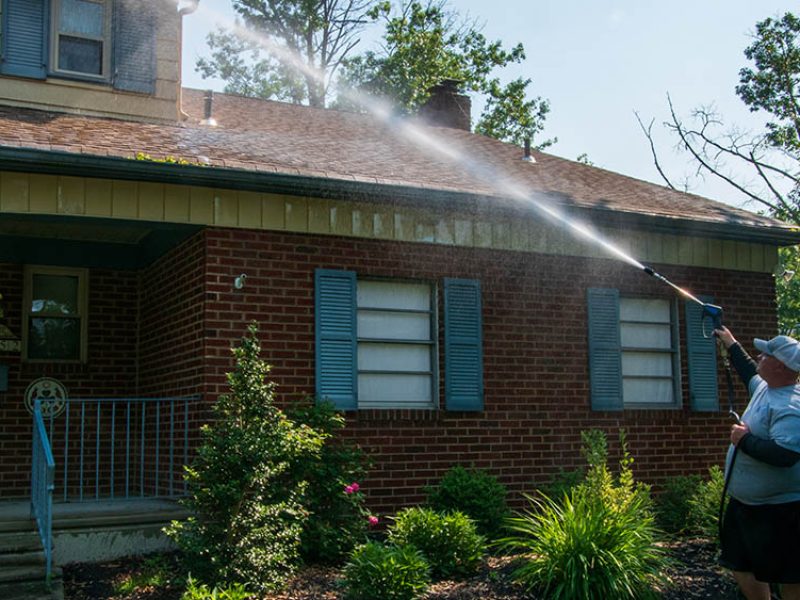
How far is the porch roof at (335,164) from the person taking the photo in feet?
29.4

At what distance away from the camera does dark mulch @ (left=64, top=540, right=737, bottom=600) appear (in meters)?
7.34

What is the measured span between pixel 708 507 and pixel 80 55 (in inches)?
332

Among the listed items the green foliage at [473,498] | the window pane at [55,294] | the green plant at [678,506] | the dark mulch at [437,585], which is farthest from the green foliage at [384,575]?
the window pane at [55,294]

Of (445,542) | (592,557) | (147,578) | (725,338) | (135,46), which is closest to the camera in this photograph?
(725,338)

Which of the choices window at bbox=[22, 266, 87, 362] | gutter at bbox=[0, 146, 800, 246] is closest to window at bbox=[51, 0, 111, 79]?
window at bbox=[22, 266, 87, 362]

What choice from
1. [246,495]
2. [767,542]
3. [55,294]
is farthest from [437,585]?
[55,294]

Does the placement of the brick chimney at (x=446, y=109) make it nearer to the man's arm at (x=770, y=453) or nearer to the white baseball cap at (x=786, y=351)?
the white baseball cap at (x=786, y=351)

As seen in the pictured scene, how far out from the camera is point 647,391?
12.0 m

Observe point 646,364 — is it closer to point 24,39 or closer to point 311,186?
point 311,186

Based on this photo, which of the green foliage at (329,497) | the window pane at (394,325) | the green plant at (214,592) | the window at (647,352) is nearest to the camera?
the green plant at (214,592)

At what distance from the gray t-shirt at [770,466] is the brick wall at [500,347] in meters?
4.70

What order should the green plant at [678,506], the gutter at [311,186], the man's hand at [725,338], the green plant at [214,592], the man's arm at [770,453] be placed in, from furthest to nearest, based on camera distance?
the green plant at [678,506]
the gutter at [311,186]
the green plant at [214,592]
the man's hand at [725,338]
the man's arm at [770,453]

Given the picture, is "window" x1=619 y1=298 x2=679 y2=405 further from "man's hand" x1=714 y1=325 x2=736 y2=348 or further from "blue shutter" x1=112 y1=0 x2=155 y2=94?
"blue shutter" x1=112 y1=0 x2=155 y2=94

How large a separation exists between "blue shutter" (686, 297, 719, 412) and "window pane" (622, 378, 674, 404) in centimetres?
29
